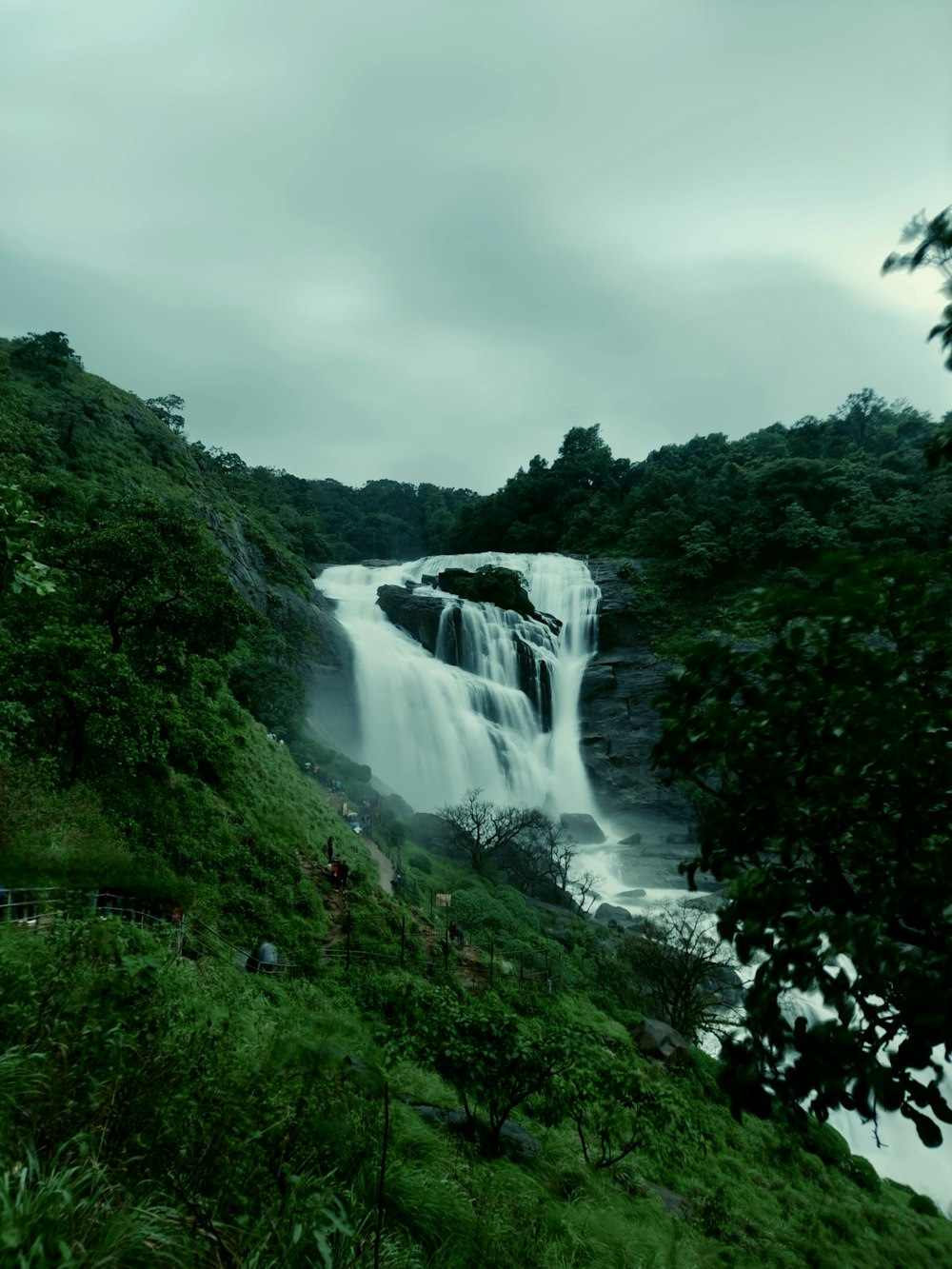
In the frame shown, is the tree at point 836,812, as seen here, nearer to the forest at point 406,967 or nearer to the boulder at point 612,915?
the forest at point 406,967

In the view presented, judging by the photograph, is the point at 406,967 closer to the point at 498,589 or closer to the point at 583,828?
the point at 583,828

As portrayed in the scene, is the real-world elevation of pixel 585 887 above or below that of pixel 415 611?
below

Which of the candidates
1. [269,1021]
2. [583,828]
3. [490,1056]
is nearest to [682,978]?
[490,1056]

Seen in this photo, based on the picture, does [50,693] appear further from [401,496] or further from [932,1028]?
[401,496]

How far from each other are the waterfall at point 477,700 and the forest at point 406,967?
1059 centimetres

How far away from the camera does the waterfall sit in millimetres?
41250

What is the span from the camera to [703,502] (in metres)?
61.3

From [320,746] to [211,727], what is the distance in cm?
1485

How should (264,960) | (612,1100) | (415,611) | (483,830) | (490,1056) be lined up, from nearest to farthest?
(490,1056), (612,1100), (264,960), (483,830), (415,611)

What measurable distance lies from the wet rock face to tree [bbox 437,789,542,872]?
14134 millimetres

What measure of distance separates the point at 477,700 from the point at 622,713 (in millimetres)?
11144

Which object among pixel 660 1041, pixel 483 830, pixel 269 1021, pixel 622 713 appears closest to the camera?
pixel 269 1021

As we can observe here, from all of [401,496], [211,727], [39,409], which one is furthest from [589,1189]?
[401,496]

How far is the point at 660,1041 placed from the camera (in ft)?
52.7
